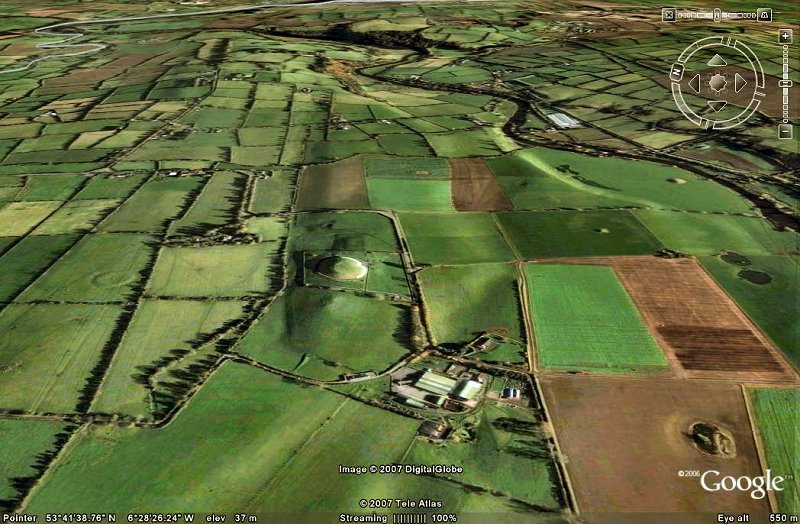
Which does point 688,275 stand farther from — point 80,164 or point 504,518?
point 80,164

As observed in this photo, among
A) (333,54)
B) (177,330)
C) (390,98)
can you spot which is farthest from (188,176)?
(333,54)

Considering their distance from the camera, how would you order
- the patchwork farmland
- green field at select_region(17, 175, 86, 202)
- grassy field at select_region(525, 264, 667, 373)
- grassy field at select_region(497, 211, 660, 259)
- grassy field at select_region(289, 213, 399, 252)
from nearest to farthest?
the patchwork farmland, grassy field at select_region(525, 264, 667, 373), grassy field at select_region(289, 213, 399, 252), grassy field at select_region(497, 211, 660, 259), green field at select_region(17, 175, 86, 202)

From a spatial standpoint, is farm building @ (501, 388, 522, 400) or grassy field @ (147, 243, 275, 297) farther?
grassy field @ (147, 243, 275, 297)

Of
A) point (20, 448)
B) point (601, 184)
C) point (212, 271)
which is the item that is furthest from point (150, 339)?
point (601, 184)

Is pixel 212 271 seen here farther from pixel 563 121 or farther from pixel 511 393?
pixel 563 121

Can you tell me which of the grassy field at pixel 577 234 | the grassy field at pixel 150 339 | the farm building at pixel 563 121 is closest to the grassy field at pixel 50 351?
the grassy field at pixel 150 339

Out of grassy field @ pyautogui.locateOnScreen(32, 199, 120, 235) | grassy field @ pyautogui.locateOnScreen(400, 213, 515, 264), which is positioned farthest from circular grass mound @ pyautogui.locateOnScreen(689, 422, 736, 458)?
grassy field @ pyautogui.locateOnScreen(32, 199, 120, 235)

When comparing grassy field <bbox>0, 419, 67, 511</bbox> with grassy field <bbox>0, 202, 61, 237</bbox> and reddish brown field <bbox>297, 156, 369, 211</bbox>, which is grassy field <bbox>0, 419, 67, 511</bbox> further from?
reddish brown field <bbox>297, 156, 369, 211</bbox>
